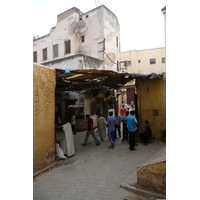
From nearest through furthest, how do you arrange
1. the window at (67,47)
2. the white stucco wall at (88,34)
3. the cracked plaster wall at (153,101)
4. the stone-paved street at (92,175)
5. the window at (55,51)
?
the stone-paved street at (92,175), the cracked plaster wall at (153,101), the white stucco wall at (88,34), the window at (67,47), the window at (55,51)

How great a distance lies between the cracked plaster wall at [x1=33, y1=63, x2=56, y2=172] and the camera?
193 inches

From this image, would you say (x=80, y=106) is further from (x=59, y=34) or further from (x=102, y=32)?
(x=59, y=34)

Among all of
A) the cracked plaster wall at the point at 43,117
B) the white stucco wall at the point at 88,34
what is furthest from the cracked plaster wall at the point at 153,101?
the white stucco wall at the point at 88,34

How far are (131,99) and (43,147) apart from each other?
21.1 m

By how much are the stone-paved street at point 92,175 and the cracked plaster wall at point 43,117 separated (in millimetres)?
468

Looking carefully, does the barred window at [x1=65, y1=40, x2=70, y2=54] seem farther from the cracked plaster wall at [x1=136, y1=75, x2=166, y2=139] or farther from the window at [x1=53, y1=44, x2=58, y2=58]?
the cracked plaster wall at [x1=136, y1=75, x2=166, y2=139]

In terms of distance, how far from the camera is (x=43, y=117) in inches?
207

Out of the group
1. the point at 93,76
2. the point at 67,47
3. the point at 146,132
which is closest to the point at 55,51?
the point at 67,47

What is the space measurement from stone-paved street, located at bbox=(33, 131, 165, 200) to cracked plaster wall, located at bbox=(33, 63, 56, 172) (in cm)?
47

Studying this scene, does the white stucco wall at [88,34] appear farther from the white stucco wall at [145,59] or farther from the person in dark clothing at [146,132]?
the person in dark clothing at [146,132]

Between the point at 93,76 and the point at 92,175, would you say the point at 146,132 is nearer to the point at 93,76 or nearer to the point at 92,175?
the point at 93,76

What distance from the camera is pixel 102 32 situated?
17.2 m

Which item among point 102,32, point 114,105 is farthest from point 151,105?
point 102,32

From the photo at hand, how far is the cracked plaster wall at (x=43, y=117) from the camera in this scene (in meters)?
4.91
